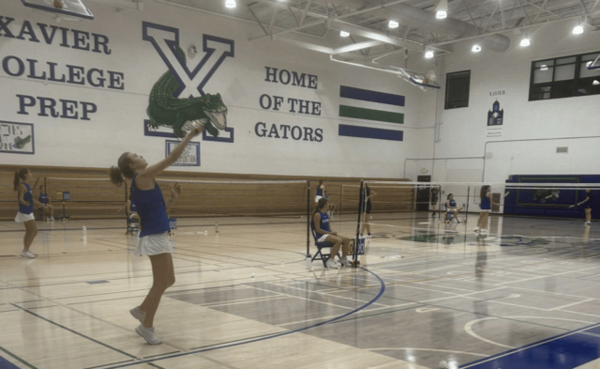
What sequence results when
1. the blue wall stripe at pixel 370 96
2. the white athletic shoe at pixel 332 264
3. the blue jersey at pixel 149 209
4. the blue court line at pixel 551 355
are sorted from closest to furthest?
the blue court line at pixel 551 355, the blue jersey at pixel 149 209, the white athletic shoe at pixel 332 264, the blue wall stripe at pixel 370 96

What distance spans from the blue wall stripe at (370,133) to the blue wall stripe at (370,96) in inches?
68.9

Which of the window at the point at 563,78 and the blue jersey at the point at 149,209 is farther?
the window at the point at 563,78

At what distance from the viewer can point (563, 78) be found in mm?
25016

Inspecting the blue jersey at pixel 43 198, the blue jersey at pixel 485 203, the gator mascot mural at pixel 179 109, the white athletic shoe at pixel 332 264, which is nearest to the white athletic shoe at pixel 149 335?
the white athletic shoe at pixel 332 264

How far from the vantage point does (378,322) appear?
5465 mm

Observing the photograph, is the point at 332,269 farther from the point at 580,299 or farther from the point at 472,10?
the point at 472,10

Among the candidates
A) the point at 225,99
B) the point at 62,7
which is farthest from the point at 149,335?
the point at 225,99

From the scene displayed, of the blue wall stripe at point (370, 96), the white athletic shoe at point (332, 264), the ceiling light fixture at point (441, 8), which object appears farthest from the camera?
the blue wall stripe at point (370, 96)

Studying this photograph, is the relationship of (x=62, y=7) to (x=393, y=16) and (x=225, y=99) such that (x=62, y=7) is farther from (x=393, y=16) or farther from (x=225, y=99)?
(x=393, y=16)

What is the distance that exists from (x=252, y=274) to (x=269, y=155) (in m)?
16.4

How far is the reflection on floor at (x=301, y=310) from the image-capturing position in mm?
4309

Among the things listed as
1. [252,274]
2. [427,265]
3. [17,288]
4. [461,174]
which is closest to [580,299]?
[427,265]

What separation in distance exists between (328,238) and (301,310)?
135 inches

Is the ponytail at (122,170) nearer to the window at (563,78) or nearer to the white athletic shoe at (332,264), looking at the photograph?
the white athletic shoe at (332,264)
